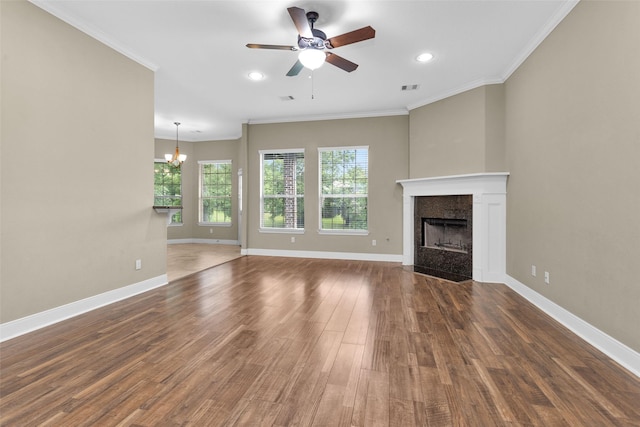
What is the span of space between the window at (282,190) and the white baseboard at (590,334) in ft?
14.2

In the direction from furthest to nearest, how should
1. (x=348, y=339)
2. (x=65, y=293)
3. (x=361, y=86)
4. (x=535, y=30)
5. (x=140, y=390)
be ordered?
(x=361, y=86) → (x=535, y=30) → (x=65, y=293) → (x=348, y=339) → (x=140, y=390)

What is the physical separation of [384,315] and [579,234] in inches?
73.6

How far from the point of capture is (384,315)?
2.95 metres

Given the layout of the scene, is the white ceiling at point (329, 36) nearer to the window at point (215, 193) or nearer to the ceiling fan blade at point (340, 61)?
the ceiling fan blade at point (340, 61)

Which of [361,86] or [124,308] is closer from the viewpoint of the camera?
[124,308]

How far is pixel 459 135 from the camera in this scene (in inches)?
184

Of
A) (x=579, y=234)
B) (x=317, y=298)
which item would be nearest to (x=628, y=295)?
(x=579, y=234)

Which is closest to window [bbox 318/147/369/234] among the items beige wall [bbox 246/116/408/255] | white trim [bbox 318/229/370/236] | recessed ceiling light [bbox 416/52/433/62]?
white trim [bbox 318/229/370/236]

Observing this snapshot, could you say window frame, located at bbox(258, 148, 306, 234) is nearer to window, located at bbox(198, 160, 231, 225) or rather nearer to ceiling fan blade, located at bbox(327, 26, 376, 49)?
window, located at bbox(198, 160, 231, 225)

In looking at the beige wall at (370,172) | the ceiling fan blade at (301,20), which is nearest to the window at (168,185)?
the beige wall at (370,172)

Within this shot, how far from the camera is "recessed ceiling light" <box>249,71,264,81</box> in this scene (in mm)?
4145

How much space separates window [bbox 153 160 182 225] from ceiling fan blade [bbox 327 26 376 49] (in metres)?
7.21

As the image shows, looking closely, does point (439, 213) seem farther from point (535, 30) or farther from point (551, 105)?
point (535, 30)

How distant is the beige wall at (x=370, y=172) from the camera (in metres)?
5.80
